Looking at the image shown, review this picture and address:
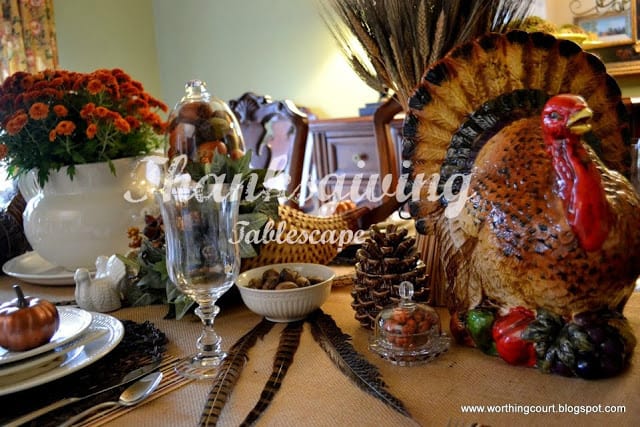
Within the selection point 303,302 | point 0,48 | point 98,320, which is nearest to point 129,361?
point 98,320

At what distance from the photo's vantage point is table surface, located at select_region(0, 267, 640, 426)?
2.02ft

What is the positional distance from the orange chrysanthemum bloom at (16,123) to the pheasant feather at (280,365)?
63 cm

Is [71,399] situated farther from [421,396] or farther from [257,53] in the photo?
[257,53]

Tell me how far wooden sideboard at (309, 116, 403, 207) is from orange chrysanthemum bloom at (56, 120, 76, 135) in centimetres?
161

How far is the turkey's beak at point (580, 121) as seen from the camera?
2.14ft

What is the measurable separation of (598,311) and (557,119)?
8.5 inches

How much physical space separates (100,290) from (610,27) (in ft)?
7.05

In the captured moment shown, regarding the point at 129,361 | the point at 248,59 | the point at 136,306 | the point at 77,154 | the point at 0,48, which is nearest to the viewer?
the point at 129,361

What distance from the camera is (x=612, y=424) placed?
0.59 m

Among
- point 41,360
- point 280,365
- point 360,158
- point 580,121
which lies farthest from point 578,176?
point 360,158

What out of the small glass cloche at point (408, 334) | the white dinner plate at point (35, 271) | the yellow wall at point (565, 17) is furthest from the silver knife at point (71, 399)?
the yellow wall at point (565, 17)

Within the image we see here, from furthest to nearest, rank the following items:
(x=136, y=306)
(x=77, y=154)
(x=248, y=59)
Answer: (x=248, y=59) → (x=77, y=154) → (x=136, y=306)

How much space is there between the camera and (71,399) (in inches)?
26.9

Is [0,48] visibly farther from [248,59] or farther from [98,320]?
[98,320]
